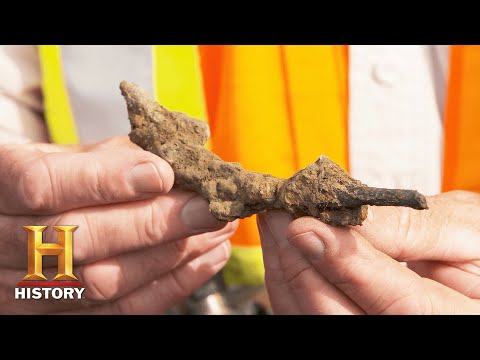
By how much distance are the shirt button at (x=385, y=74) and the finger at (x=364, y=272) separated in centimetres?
102

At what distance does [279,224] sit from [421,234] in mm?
510

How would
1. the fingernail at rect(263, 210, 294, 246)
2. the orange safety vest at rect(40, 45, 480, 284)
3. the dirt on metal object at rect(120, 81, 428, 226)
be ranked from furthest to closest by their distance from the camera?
the orange safety vest at rect(40, 45, 480, 284) → the fingernail at rect(263, 210, 294, 246) → the dirt on metal object at rect(120, 81, 428, 226)

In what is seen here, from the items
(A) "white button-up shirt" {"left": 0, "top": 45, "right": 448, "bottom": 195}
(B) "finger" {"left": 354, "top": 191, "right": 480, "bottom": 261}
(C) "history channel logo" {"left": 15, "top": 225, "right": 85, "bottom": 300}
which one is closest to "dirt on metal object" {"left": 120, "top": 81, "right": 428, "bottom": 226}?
(B) "finger" {"left": 354, "top": 191, "right": 480, "bottom": 261}

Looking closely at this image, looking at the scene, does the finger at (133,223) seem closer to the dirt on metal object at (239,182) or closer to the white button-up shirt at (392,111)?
the dirt on metal object at (239,182)

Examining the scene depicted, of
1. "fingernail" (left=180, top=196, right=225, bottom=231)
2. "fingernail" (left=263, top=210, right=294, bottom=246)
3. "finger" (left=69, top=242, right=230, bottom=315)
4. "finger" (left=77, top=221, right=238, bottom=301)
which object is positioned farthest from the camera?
"finger" (left=69, top=242, right=230, bottom=315)

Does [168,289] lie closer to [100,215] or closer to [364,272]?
[100,215]

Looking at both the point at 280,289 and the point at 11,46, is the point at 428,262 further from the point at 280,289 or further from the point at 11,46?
the point at 11,46

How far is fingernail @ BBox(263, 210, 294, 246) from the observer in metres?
1.77

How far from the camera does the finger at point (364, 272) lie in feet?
5.26

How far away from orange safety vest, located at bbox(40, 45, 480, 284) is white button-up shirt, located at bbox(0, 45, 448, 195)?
0.19 feet

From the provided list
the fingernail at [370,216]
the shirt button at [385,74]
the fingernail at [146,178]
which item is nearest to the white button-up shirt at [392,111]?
the shirt button at [385,74]

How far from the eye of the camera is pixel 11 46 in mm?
2578

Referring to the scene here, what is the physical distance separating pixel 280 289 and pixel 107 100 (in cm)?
127

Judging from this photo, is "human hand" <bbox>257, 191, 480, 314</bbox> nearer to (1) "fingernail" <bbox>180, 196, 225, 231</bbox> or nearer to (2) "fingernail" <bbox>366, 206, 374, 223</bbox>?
(2) "fingernail" <bbox>366, 206, 374, 223</bbox>
